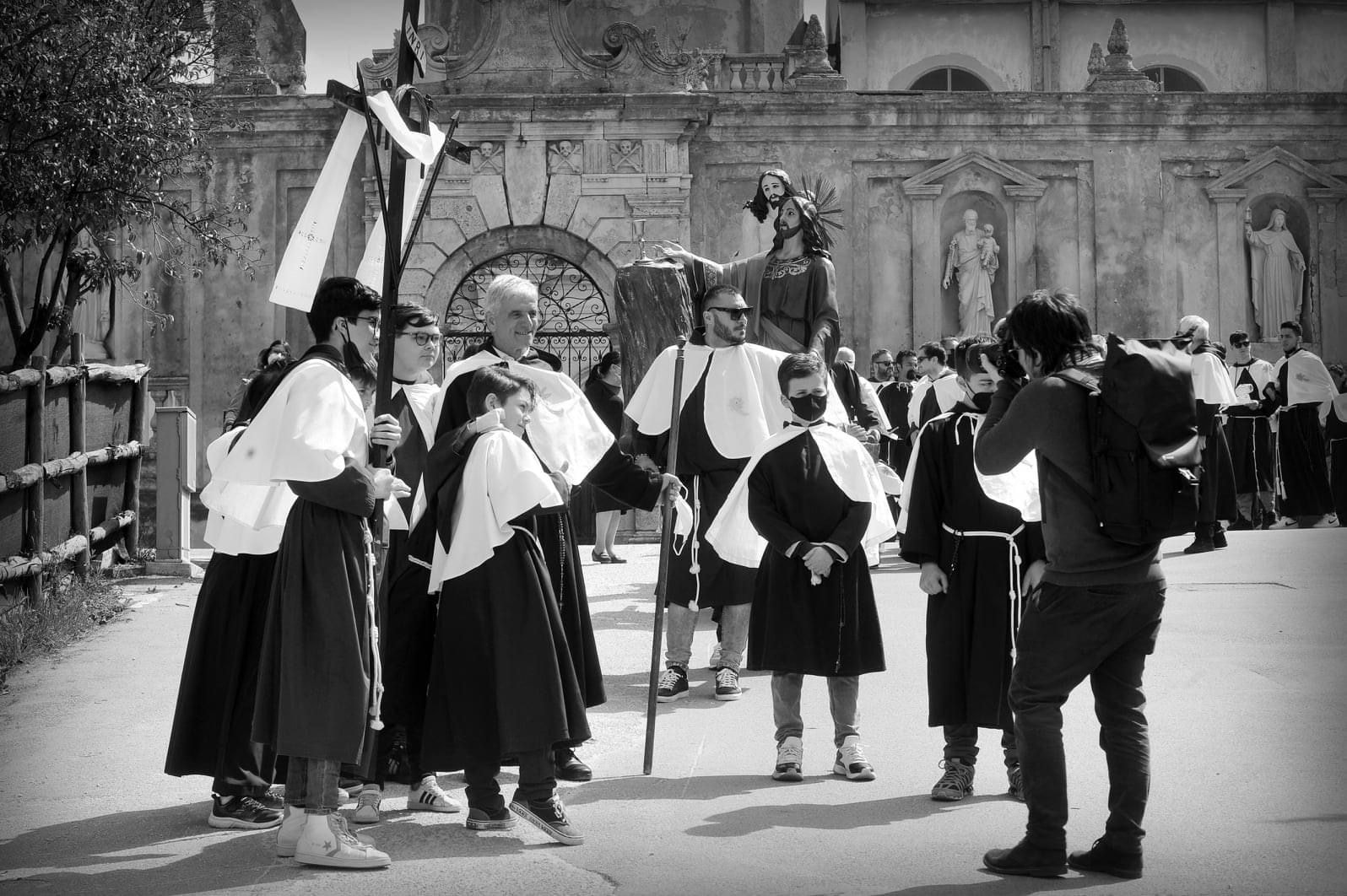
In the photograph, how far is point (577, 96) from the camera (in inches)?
694

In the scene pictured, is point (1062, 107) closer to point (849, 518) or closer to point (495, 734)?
point (849, 518)

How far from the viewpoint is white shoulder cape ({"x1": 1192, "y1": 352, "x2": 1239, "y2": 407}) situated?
12.7m

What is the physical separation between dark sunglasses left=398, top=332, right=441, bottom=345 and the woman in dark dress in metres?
6.82

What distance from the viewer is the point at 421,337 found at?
18.9 feet

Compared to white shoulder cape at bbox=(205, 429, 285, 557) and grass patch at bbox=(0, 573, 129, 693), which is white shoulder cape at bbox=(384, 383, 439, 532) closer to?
white shoulder cape at bbox=(205, 429, 285, 557)

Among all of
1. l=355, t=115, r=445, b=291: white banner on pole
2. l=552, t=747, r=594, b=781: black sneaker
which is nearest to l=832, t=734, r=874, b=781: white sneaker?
l=552, t=747, r=594, b=781: black sneaker

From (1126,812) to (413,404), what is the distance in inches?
134

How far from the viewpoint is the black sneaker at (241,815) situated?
5.40 meters

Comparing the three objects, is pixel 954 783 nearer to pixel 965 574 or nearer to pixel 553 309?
pixel 965 574

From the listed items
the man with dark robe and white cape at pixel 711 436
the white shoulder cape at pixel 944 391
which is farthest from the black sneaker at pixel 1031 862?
the white shoulder cape at pixel 944 391

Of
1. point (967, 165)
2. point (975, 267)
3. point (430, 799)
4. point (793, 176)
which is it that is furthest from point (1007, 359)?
point (967, 165)

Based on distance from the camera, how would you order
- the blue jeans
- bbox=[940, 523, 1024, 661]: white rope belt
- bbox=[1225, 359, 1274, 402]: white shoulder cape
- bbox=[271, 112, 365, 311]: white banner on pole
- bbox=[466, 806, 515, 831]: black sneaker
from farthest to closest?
1. bbox=[1225, 359, 1274, 402]: white shoulder cape
2. the blue jeans
3. bbox=[940, 523, 1024, 661]: white rope belt
4. bbox=[466, 806, 515, 831]: black sneaker
5. bbox=[271, 112, 365, 311]: white banner on pole

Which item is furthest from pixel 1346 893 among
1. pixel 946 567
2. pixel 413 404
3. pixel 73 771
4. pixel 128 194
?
pixel 128 194

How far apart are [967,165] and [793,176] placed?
214cm
